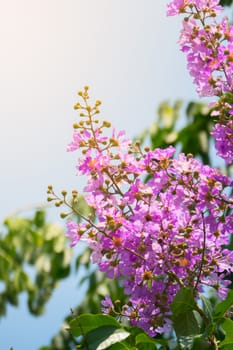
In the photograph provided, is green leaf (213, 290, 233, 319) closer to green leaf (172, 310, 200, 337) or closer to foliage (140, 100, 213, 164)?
green leaf (172, 310, 200, 337)

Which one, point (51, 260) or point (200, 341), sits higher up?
point (51, 260)

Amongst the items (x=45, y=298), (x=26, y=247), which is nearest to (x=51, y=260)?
(x=26, y=247)

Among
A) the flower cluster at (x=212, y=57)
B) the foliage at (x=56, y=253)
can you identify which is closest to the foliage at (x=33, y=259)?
the foliage at (x=56, y=253)

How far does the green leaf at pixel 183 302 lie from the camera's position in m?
1.44

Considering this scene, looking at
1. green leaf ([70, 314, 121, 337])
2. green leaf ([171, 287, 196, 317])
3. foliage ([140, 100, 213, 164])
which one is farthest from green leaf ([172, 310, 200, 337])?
foliage ([140, 100, 213, 164])

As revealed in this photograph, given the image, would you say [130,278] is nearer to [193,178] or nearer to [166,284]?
[166,284]

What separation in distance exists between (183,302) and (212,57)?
657 mm

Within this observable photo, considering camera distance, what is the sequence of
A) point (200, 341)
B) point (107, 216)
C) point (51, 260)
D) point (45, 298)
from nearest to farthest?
point (200, 341), point (107, 216), point (51, 260), point (45, 298)

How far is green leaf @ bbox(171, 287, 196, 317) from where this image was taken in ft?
4.72

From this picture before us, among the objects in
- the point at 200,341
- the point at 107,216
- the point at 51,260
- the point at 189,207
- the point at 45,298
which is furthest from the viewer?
the point at 45,298

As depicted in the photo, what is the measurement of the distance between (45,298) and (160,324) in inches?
160

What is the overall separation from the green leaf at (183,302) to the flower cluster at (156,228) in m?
0.06

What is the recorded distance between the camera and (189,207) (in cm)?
166

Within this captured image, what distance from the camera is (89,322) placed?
4.77ft
